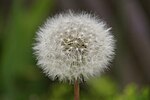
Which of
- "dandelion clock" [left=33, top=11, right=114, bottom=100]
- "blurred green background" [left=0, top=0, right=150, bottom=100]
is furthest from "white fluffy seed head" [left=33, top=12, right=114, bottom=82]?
"blurred green background" [left=0, top=0, right=150, bottom=100]

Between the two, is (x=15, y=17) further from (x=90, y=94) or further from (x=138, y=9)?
(x=138, y=9)

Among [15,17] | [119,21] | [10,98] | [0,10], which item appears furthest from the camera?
[0,10]

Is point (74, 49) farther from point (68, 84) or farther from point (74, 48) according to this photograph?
point (68, 84)

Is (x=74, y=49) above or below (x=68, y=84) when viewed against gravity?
below

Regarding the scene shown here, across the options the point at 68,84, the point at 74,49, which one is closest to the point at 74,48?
the point at 74,49

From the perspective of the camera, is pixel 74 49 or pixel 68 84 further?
pixel 68 84

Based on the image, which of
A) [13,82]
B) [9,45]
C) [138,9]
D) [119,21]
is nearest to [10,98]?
[13,82]

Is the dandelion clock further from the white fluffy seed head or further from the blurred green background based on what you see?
the blurred green background
